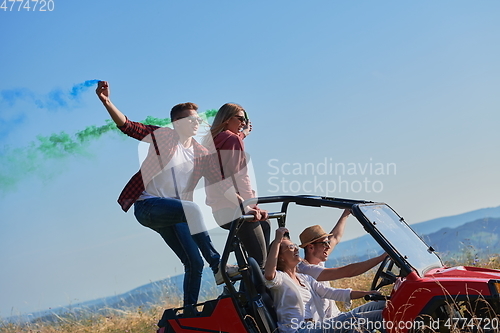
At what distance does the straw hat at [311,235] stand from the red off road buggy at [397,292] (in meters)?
0.22

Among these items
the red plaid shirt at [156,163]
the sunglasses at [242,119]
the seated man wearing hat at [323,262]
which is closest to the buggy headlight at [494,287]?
the seated man wearing hat at [323,262]

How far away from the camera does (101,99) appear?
5.14 metres

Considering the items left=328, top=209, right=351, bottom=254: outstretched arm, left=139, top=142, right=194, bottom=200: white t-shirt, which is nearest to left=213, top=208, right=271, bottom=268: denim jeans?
left=139, top=142, right=194, bottom=200: white t-shirt

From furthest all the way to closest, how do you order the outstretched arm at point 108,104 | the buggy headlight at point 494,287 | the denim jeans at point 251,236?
the outstretched arm at point 108,104 → the denim jeans at point 251,236 → the buggy headlight at point 494,287

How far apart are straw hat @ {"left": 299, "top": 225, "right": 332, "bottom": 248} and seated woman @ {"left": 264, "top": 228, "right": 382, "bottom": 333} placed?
0.25m

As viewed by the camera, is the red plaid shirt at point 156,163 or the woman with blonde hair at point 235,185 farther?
the red plaid shirt at point 156,163

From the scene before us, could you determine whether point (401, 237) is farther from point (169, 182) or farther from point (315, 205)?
point (169, 182)

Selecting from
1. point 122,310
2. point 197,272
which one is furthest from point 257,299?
point 122,310

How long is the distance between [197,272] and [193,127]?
123 centimetres

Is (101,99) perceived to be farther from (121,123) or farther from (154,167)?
(154,167)

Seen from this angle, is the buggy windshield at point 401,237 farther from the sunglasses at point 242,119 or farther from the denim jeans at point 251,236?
the sunglasses at point 242,119

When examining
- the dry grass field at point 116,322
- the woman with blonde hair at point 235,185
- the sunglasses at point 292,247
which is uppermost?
the woman with blonde hair at point 235,185

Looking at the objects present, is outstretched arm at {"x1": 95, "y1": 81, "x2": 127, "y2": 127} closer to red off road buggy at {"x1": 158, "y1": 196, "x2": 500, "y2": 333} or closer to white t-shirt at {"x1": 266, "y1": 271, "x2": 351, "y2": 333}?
red off road buggy at {"x1": 158, "y1": 196, "x2": 500, "y2": 333}

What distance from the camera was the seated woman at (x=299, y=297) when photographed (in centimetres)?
423
